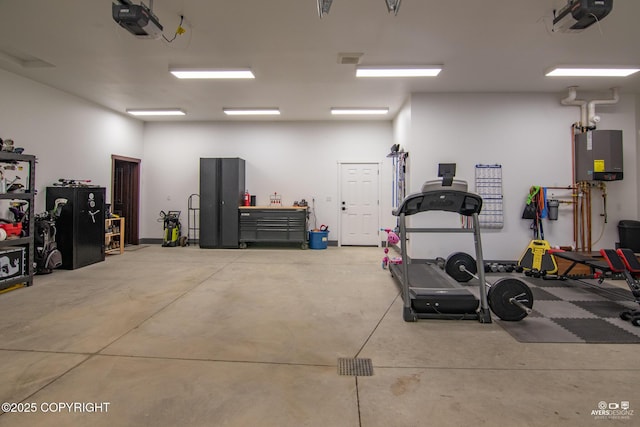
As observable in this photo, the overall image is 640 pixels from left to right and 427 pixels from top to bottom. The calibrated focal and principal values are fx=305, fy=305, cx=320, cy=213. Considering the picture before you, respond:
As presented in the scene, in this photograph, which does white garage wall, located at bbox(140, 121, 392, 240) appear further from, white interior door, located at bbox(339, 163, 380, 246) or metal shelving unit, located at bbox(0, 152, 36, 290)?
metal shelving unit, located at bbox(0, 152, 36, 290)

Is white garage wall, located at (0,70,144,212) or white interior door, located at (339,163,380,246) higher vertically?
white garage wall, located at (0,70,144,212)

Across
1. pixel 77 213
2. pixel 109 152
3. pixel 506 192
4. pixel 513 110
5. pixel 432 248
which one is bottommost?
pixel 432 248

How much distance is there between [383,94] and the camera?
602 cm

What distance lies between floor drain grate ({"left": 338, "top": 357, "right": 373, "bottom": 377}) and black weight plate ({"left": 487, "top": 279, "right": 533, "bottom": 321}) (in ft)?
5.63

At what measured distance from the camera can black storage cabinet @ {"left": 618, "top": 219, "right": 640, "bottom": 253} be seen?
5.46m

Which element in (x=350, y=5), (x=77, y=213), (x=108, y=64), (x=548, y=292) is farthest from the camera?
(x=77, y=213)

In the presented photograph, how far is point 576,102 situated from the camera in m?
5.68

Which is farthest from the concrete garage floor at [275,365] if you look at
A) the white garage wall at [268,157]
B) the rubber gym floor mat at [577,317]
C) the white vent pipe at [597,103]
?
the white vent pipe at [597,103]

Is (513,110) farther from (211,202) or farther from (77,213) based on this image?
(77,213)

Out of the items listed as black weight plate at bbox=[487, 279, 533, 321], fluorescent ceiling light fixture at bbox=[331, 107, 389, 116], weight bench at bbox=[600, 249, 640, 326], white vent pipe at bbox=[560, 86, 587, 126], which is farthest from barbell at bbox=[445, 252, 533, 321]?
fluorescent ceiling light fixture at bbox=[331, 107, 389, 116]

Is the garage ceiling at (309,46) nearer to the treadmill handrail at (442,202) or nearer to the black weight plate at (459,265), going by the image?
the treadmill handrail at (442,202)

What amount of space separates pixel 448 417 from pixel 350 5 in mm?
3752

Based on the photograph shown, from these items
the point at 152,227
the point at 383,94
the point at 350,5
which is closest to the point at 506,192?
the point at 383,94

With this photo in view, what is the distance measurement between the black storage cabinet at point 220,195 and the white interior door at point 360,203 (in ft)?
9.09
